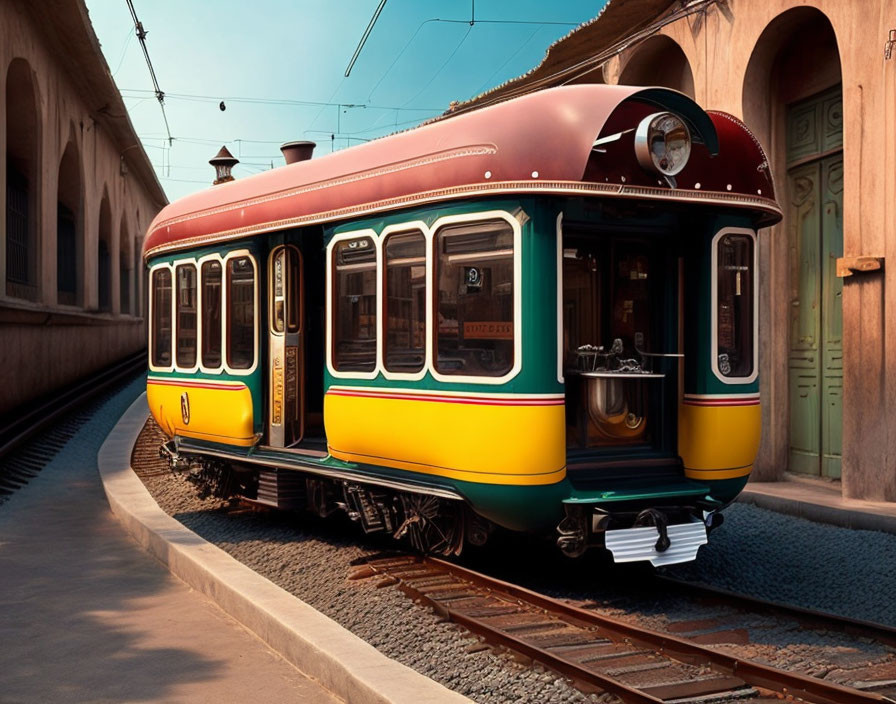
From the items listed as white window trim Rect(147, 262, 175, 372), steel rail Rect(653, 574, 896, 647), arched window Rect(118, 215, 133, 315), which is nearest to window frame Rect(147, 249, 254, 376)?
white window trim Rect(147, 262, 175, 372)

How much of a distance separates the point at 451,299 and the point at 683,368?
1.90 metres

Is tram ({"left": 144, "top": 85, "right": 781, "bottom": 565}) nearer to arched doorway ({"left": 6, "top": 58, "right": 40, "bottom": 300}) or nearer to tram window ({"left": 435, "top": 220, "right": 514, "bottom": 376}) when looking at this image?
tram window ({"left": 435, "top": 220, "right": 514, "bottom": 376})

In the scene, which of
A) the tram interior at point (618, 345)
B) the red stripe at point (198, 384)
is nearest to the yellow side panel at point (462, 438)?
the tram interior at point (618, 345)

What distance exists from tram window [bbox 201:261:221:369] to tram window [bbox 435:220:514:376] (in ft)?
11.7

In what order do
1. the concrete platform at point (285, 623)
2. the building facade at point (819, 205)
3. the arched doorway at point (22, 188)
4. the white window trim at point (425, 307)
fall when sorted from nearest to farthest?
the concrete platform at point (285, 623) → the white window trim at point (425, 307) → the building facade at point (819, 205) → the arched doorway at point (22, 188)

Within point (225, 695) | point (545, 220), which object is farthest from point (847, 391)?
point (225, 695)

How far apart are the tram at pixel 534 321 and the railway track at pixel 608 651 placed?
0.46 meters

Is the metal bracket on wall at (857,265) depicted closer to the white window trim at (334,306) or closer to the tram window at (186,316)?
the white window trim at (334,306)

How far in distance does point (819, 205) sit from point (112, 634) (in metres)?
9.77

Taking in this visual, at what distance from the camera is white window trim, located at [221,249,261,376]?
935 centimetres

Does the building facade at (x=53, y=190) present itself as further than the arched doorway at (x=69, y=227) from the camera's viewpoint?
No

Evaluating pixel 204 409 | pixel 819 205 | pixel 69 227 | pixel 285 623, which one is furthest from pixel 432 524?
pixel 69 227

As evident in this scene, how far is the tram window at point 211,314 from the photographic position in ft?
32.6

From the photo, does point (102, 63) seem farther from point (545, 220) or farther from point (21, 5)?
point (545, 220)
